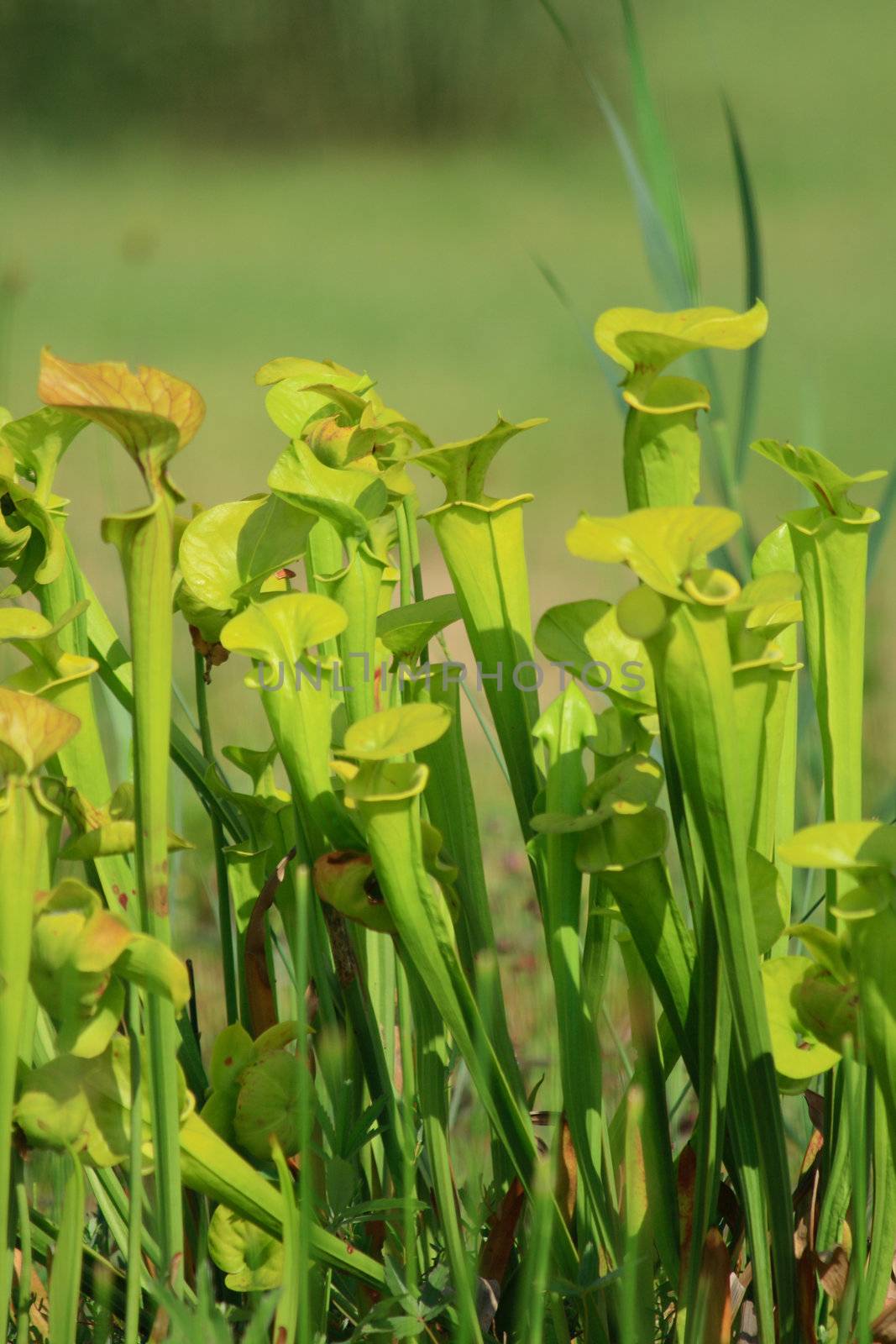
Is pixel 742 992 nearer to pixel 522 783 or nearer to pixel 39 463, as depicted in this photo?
pixel 522 783

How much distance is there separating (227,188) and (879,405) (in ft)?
17.5

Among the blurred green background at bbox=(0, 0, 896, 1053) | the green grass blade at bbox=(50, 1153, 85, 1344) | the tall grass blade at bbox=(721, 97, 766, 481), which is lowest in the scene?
the green grass blade at bbox=(50, 1153, 85, 1344)

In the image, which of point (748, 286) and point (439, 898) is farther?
point (748, 286)

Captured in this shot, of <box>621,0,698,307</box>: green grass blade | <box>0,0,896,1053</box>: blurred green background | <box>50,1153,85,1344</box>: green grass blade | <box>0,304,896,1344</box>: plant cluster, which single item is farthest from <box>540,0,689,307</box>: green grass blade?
<box>0,0,896,1053</box>: blurred green background

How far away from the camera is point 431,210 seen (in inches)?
318

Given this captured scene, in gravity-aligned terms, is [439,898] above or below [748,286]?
below

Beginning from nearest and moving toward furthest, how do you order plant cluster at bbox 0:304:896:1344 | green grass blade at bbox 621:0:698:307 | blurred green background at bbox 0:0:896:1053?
plant cluster at bbox 0:304:896:1344, green grass blade at bbox 621:0:698:307, blurred green background at bbox 0:0:896:1053

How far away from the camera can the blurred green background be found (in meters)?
4.64

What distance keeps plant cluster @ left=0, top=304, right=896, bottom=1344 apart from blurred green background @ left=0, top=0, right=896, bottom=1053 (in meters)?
1.55

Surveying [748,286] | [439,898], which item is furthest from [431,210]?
[439,898]

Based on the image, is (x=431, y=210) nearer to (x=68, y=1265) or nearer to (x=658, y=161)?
(x=658, y=161)

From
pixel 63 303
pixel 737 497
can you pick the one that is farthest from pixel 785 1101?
pixel 63 303

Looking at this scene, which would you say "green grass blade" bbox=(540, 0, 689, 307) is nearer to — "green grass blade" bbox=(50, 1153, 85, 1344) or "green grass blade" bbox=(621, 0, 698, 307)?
"green grass blade" bbox=(621, 0, 698, 307)

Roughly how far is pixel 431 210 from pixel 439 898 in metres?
8.30
